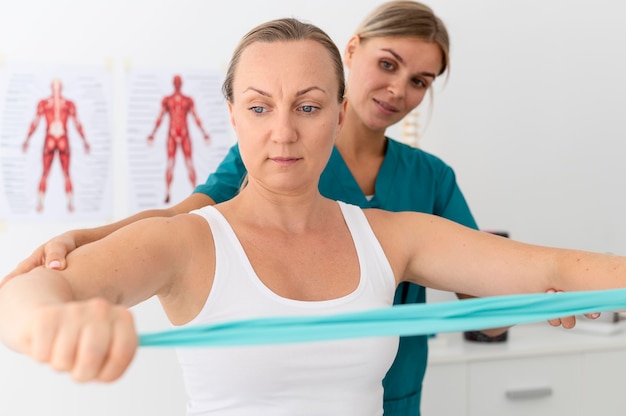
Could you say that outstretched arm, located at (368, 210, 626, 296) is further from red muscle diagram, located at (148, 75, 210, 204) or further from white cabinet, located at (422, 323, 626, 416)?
red muscle diagram, located at (148, 75, 210, 204)

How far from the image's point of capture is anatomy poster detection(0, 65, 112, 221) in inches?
90.0

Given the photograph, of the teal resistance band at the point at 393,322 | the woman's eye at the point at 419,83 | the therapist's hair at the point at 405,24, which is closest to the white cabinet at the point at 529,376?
the woman's eye at the point at 419,83

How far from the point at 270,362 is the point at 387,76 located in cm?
75

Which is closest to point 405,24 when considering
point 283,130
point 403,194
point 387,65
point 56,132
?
point 387,65

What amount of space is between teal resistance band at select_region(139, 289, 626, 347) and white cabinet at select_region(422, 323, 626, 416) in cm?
135

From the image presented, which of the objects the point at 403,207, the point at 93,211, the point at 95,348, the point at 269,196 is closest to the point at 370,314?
the point at 95,348

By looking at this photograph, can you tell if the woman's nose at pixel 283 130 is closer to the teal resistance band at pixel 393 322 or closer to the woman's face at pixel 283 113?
the woman's face at pixel 283 113

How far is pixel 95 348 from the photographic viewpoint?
2.09 ft

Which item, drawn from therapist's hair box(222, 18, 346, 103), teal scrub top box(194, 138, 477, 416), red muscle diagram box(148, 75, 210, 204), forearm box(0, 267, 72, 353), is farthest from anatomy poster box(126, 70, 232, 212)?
forearm box(0, 267, 72, 353)

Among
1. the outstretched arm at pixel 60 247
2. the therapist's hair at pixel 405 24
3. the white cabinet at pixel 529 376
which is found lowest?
the white cabinet at pixel 529 376

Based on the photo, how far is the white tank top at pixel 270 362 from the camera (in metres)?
1.06

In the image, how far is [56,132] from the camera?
7.61 feet

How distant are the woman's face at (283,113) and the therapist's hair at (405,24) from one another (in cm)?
48

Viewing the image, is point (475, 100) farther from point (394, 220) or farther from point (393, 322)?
point (393, 322)
